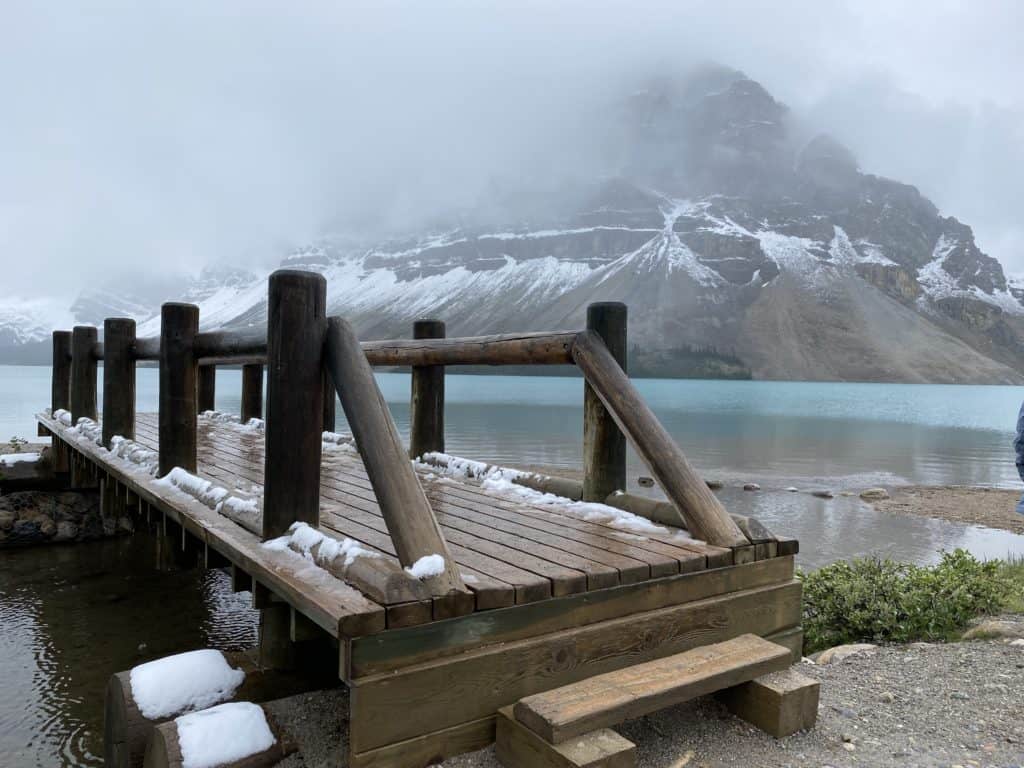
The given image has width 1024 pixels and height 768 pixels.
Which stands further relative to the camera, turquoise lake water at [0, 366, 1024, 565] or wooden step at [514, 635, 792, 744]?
turquoise lake water at [0, 366, 1024, 565]

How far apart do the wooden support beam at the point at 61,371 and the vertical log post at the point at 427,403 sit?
7.03 metres

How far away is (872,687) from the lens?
4332 millimetres

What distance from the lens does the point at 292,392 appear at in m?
3.66

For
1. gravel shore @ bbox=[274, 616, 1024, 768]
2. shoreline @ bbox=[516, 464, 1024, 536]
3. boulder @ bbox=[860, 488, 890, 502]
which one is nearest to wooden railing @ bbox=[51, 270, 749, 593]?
gravel shore @ bbox=[274, 616, 1024, 768]

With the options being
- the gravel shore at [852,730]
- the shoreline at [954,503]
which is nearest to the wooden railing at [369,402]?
the gravel shore at [852,730]

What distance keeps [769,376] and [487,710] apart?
15999cm

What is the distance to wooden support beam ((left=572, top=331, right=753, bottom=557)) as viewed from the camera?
4129mm

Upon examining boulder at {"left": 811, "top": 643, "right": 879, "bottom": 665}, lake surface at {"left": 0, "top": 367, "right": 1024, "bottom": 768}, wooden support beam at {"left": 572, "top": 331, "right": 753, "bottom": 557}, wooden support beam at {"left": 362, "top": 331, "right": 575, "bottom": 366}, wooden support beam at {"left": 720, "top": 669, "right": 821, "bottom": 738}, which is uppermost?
wooden support beam at {"left": 362, "top": 331, "right": 575, "bottom": 366}

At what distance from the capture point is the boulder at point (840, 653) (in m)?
5.02

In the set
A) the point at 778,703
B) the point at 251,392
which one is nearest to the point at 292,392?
the point at 778,703

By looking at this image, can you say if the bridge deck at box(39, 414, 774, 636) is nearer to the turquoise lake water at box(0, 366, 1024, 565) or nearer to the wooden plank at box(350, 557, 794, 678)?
the wooden plank at box(350, 557, 794, 678)

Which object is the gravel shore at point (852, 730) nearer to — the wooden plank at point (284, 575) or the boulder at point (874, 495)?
the wooden plank at point (284, 575)

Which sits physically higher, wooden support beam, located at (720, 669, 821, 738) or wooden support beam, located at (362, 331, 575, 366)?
wooden support beam, located at (362, 331, 575, 366)

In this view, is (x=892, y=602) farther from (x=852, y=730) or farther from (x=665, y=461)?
(x=665, y=461)
